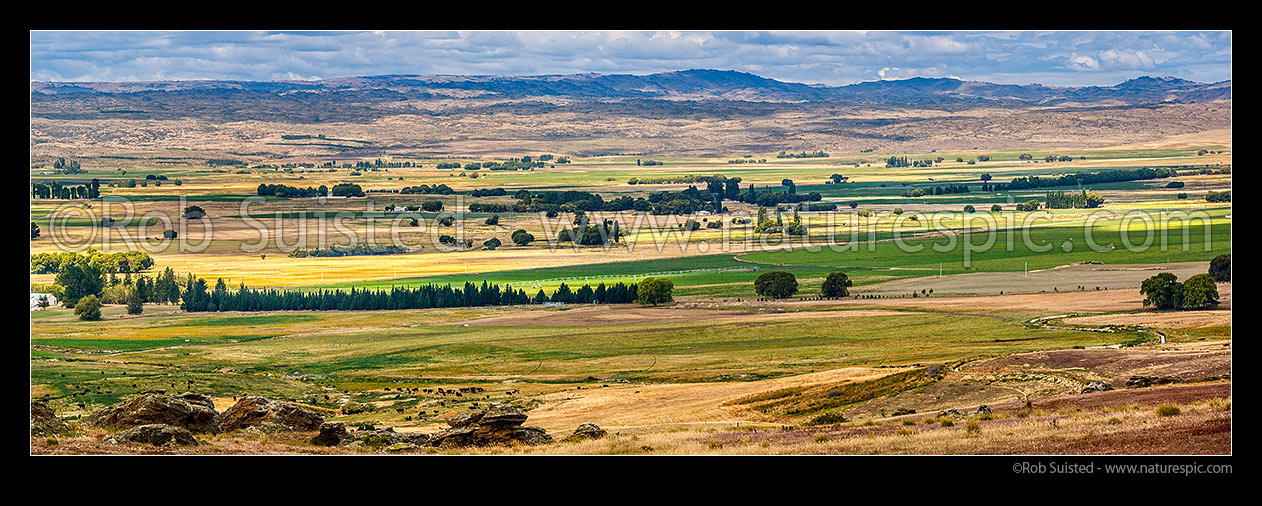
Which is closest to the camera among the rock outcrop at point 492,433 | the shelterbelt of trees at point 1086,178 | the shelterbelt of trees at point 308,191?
the rock outcrop at point 492,433

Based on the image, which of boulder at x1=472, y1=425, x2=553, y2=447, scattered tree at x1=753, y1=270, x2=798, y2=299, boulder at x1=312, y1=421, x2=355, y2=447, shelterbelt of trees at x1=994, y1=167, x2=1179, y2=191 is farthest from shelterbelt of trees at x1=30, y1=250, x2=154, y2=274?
shelterbelt of trees at x1=994, y1=167, x2=1179, y2=191

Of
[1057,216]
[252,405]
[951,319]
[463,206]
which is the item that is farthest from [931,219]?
[252,405]

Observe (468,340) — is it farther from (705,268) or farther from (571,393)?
(705,268)

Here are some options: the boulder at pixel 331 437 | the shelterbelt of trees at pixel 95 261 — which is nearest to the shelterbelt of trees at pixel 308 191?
the shelterbelt of trees at pixel 95 261

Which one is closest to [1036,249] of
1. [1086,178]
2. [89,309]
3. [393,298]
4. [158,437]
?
[393,298]

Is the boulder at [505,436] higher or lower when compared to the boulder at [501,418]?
lower

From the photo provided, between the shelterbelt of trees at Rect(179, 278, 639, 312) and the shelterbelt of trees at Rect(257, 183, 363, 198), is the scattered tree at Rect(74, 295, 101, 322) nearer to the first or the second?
the shelterbelt of trees at Rect(179, 278, 639, 312)

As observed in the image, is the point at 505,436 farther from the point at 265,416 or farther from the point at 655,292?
the point at 655,292

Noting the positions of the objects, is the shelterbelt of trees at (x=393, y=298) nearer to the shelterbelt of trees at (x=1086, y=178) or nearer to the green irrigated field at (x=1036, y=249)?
the green irrigated field at (x=1036, y=249)
